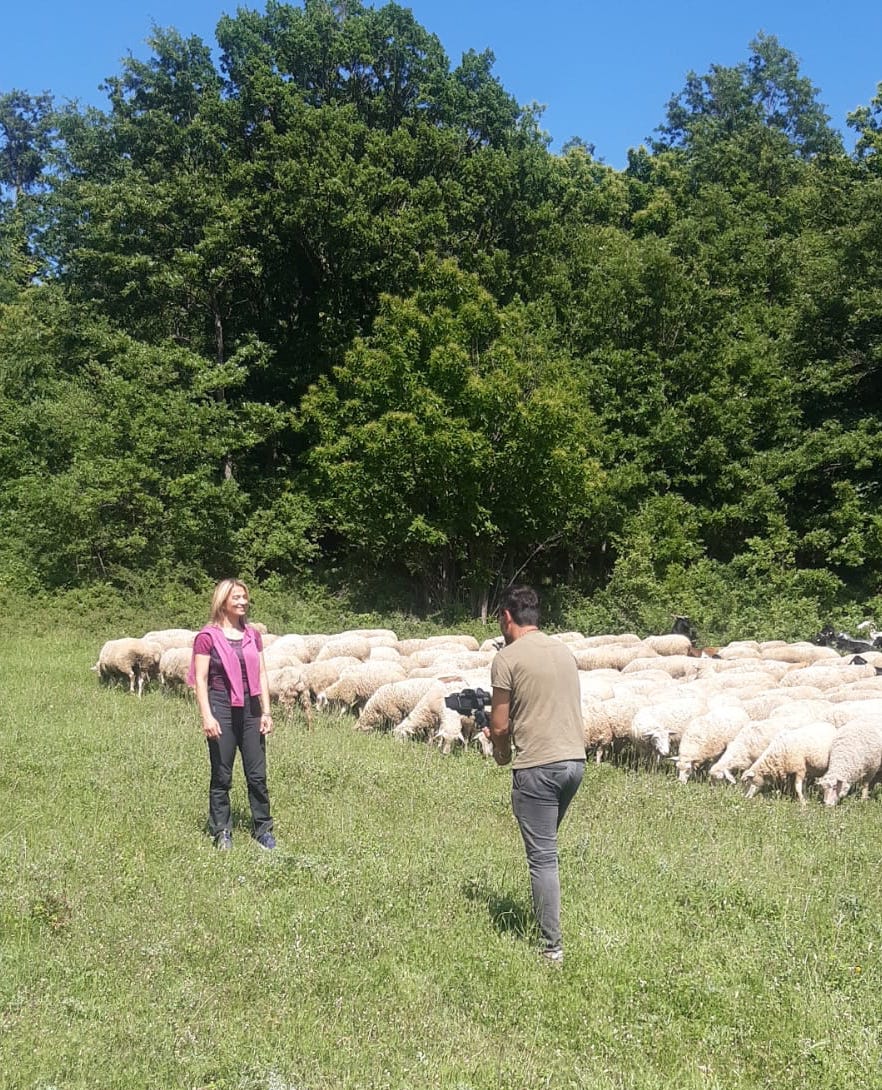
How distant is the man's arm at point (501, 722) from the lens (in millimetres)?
4902

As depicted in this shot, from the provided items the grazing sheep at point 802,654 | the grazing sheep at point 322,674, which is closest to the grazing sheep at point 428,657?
the grazing sheep at point 322,674

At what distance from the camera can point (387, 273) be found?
2584 centimetres

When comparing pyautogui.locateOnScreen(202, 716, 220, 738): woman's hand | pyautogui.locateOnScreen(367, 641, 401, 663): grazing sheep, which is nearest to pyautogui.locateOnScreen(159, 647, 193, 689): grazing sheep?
pyautogui.locateOnScreen(367, 641, 401, 663): grazing sheep

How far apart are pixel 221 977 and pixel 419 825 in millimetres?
2767

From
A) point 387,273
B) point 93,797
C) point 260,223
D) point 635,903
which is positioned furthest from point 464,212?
point 635,903

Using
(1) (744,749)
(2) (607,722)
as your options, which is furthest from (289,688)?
(1) (744,749)

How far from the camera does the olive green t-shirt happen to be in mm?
4805

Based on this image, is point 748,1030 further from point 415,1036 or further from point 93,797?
point 93,797

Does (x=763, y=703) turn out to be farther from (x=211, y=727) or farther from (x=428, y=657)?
(x=211, y=727)

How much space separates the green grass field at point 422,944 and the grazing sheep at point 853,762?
405 millimetres

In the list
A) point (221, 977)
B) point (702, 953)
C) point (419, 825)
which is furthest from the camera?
point (419, 825)

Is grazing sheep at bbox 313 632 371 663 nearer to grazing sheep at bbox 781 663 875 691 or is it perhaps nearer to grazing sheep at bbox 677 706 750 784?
grazing sheep at bbox 677 706 750 784

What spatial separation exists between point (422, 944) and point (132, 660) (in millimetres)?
10178

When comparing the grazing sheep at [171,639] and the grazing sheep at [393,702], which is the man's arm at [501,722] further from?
the grazing sheep at [171,639]
